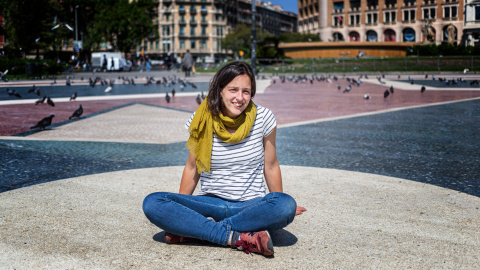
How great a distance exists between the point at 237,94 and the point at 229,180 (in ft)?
1.79

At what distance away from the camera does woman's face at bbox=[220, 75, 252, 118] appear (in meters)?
3.02

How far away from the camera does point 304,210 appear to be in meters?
3.61

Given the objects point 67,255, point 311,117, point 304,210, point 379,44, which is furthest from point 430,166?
point 379,44

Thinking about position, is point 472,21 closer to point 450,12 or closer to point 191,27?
point 450,12

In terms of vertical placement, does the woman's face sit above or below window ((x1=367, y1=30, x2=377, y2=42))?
below

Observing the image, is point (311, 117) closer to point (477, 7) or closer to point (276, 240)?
point (276, 240)

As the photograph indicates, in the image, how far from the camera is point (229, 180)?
3.19 meters

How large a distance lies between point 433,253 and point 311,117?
782cm

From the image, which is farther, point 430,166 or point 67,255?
point 430,166

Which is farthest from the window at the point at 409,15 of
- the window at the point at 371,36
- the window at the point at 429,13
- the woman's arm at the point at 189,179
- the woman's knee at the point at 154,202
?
the woman's knee at the point at 154,202

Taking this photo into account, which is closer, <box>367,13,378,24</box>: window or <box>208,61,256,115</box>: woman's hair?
<box>208,61,256,115</box>: woman's hair

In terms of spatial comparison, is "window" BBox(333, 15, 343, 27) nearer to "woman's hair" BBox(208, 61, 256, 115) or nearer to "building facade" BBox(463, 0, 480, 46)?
"building facade" BBox(463, 0, 480, 46)

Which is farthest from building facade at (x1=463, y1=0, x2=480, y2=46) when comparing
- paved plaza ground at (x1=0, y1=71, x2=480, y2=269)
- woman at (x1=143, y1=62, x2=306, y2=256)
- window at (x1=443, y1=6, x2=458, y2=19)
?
woman at (x1=143, y1=62, x2=306, y2=256)

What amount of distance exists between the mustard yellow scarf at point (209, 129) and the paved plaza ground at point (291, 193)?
0.53m
